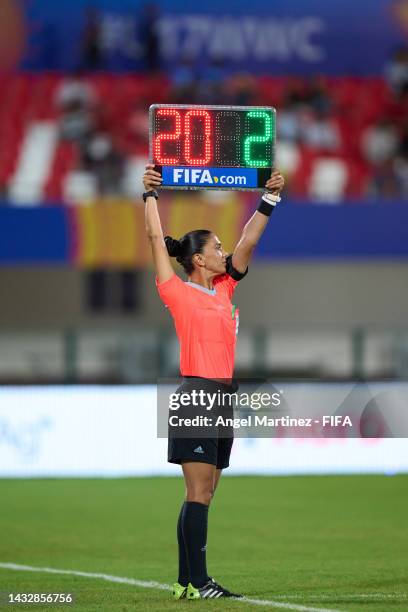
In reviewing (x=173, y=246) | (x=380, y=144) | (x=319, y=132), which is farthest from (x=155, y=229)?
(x=319, y=132)

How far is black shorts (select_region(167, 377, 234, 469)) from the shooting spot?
22.7ft

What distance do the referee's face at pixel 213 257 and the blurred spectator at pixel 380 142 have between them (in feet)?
58.7

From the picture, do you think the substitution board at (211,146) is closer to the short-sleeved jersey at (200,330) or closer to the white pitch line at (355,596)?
the short-sleeved jersey at (200,330)

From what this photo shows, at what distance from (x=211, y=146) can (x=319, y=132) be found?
18.8m

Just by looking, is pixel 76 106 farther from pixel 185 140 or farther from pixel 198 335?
pixel 198 335

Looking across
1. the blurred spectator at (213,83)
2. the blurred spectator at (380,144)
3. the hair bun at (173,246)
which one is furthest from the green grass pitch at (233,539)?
the blurred spectator at (213,83)

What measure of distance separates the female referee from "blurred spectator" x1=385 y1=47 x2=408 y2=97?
1998 cm

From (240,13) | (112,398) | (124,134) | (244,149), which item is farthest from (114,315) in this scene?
(244,149)

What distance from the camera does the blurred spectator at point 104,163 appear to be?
2178 cm

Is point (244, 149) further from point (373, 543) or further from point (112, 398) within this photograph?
point (112, 398)

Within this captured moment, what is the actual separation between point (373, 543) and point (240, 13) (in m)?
19.4

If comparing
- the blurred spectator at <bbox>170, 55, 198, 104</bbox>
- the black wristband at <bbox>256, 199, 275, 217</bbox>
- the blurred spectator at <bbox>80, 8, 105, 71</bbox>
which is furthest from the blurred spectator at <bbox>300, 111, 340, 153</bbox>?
the black wristband at <bbox>256, 199, 275, 217</bbox>

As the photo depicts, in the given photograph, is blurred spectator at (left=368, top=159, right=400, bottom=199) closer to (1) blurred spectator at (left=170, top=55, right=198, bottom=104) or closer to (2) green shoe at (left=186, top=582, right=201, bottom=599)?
(1) blurred spectator at (left=170, top=55, right=198, bottom=104)

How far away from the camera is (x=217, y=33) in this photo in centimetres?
2795
